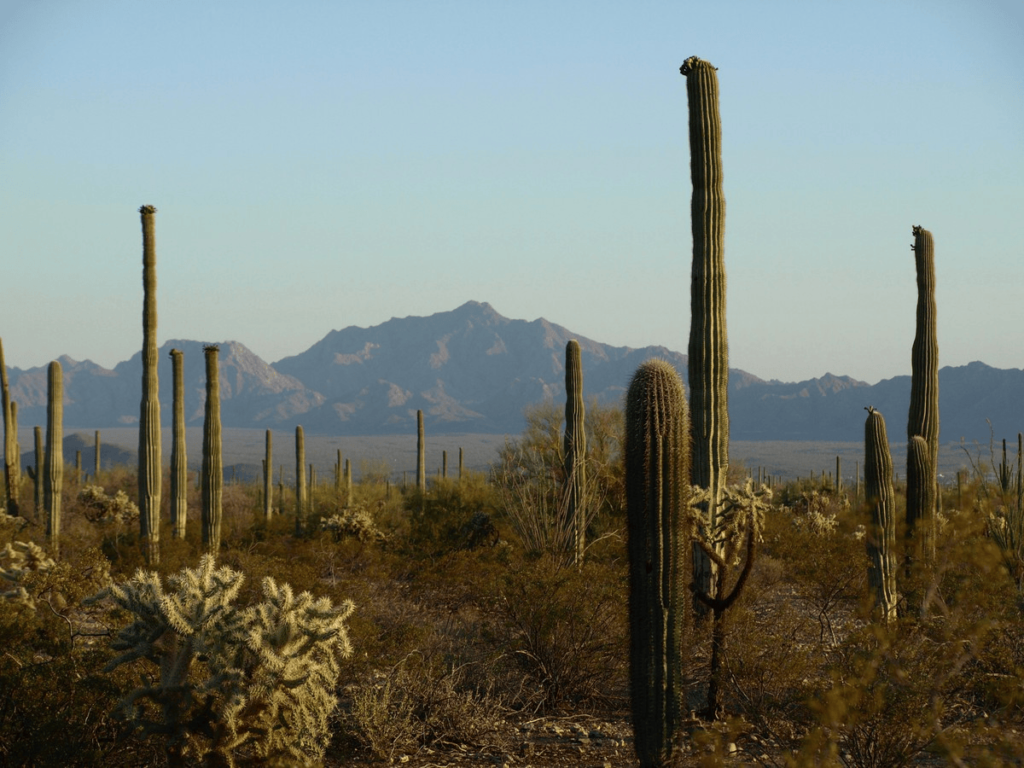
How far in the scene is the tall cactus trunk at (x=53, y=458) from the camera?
18.4 metres

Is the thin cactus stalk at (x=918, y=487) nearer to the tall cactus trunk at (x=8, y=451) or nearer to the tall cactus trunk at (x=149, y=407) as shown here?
the tall cactus trunk at (x=149, y=407)

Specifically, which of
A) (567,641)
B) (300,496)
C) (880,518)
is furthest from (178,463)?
(880,518)

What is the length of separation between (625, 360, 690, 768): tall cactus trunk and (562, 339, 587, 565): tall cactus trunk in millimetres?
4123

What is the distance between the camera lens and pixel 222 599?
627 cm

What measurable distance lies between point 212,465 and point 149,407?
1.42m

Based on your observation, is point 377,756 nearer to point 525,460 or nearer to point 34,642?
point 34,642

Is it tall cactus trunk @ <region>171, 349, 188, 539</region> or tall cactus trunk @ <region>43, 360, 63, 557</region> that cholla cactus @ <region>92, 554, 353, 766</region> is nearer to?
tall cactus trunk @ <region>171, 349, 188, 539</region>

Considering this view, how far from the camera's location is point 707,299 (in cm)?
1003

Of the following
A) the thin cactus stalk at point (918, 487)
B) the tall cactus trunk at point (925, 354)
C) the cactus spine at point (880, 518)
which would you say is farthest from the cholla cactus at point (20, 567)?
the tall cactus trunk at point (925, 354)

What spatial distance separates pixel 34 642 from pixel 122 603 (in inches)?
69.1

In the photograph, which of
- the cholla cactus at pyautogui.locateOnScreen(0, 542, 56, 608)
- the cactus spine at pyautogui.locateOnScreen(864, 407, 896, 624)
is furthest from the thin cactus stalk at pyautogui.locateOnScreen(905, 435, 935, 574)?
the cholla cactus at pyautogui.locateOnScreen(0, 542, 56, 608)

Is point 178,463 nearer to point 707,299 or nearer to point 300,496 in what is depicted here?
point 300,496

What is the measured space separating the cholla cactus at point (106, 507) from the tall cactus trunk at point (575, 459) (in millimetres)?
11181

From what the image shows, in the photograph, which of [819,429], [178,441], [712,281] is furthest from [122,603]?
[819,429]
